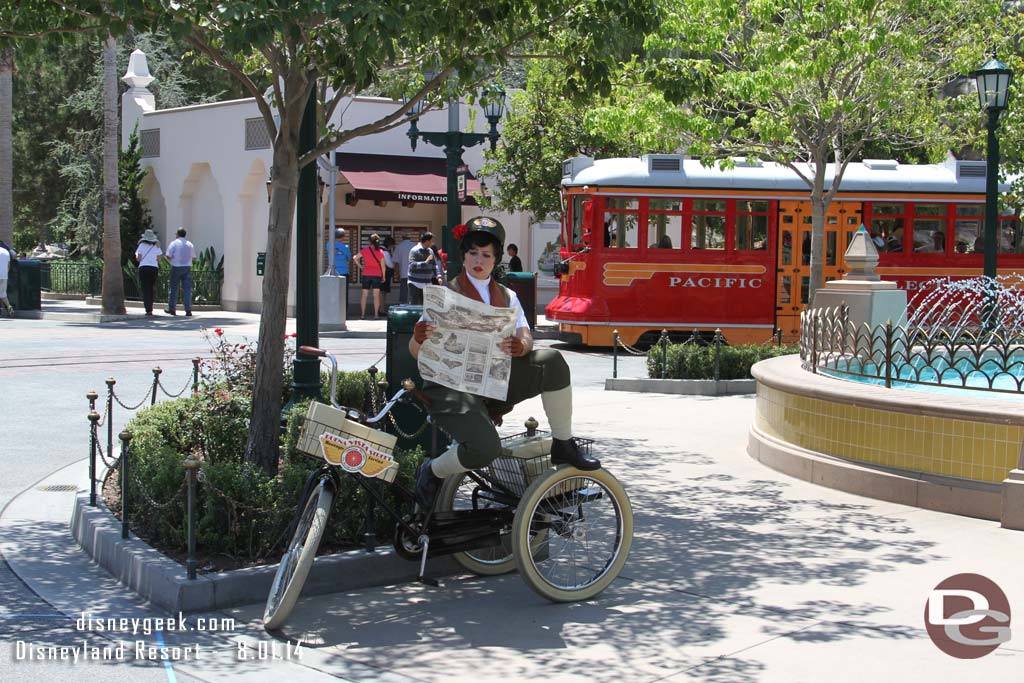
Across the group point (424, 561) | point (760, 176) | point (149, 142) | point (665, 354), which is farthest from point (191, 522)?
point (149, 142)

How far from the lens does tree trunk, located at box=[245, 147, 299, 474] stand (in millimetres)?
7727

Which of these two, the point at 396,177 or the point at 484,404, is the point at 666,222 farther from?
the point at 484,404

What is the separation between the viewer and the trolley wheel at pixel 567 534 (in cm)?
598

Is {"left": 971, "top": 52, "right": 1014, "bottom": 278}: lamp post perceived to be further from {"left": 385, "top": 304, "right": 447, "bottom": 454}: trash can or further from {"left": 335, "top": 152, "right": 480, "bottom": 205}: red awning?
{"left": 335, "top": 152, "right": 480, "bottom": 205}: red awning

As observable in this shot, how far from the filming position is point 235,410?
29.4 feet

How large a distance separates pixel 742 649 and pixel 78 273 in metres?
31.3

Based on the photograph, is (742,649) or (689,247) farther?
(689,247)

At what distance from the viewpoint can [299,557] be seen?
5543 mm

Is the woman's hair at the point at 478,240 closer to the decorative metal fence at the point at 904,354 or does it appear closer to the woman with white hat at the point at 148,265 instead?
the decorative metal fence at the point at 904,354

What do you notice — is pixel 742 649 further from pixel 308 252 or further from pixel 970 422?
pixel 308 252

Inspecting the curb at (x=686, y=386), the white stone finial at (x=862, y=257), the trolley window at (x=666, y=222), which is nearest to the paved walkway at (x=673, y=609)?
the white stone finial at (x=862, y=257)

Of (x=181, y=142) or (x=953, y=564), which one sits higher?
(x=181, y=142)

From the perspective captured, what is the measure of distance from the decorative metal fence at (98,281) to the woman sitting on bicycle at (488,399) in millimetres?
23175

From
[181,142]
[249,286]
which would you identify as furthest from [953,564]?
[181,142]
